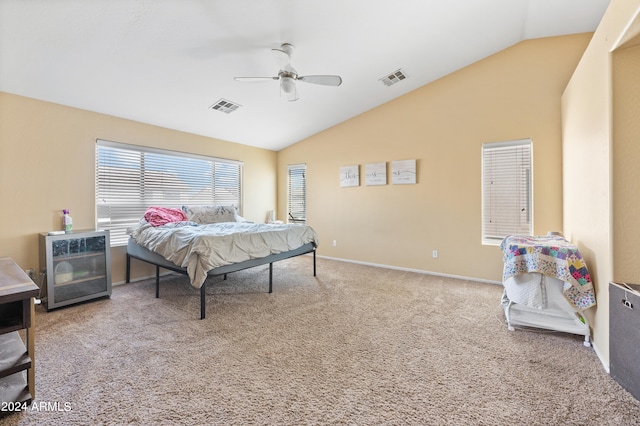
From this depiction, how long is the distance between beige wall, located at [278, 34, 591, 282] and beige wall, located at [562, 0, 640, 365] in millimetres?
1267

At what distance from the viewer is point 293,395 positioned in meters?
1.59

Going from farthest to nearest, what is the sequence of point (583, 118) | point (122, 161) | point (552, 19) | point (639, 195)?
1. point (122, 161)
2. point (552, 19)
3. point (583, 118)
4. point (639, 195)

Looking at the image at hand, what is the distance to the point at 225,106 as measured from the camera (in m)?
3.95

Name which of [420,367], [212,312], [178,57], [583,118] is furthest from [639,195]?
[178,57]

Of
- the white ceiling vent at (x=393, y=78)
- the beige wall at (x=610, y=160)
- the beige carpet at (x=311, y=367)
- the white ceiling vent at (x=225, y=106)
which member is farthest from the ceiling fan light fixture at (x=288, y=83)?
the beige wall at (x=610, y=160)

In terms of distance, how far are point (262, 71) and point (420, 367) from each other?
11.5ft

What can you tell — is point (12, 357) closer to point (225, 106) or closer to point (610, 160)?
point (225, 106)

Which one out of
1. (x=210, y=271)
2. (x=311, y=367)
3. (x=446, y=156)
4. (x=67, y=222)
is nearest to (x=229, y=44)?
(x=210, y=271)

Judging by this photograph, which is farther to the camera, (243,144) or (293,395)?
(243,144)

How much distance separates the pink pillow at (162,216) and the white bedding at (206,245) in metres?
0.10

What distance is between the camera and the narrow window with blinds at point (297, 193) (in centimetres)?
591

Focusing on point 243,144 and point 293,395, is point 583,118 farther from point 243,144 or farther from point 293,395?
point 243,144

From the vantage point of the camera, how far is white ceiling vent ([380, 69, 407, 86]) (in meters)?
3.81

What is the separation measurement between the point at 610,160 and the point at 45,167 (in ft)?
17.6
